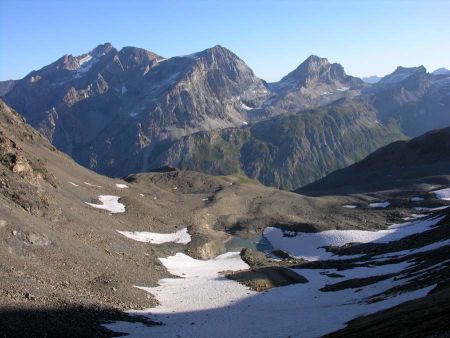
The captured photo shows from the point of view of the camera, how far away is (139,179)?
138375 mm

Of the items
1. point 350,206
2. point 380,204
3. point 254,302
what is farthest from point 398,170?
point 254,302

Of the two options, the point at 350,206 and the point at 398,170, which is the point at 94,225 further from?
the point at 398,170

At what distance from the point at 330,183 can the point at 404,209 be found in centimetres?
6473

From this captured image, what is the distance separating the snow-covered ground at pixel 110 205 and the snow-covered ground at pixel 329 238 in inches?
1141

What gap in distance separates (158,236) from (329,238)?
104 feet

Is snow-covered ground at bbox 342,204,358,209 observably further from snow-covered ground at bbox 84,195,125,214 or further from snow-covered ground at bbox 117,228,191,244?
snow-covered ground at bbox 84,195,125,214

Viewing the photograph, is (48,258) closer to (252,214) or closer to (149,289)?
(149,289)

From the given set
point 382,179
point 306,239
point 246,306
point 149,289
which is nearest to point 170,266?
point 149,289

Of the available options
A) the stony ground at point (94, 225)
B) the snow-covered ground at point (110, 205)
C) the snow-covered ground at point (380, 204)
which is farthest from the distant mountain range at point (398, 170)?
the snow-covered ground at point (110, 205)

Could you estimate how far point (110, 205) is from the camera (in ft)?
296

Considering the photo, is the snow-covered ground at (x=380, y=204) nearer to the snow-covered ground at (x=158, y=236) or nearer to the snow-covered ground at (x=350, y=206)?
the snow-covered ground at (x=350, y=206)

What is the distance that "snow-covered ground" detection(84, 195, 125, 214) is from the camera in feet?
285

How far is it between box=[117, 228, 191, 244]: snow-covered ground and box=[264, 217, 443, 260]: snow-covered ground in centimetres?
1791

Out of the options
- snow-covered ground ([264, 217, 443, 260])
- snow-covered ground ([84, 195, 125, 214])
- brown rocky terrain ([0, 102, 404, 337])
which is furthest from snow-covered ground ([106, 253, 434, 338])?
snow-covered ground ([84, 195, 125, 214])
